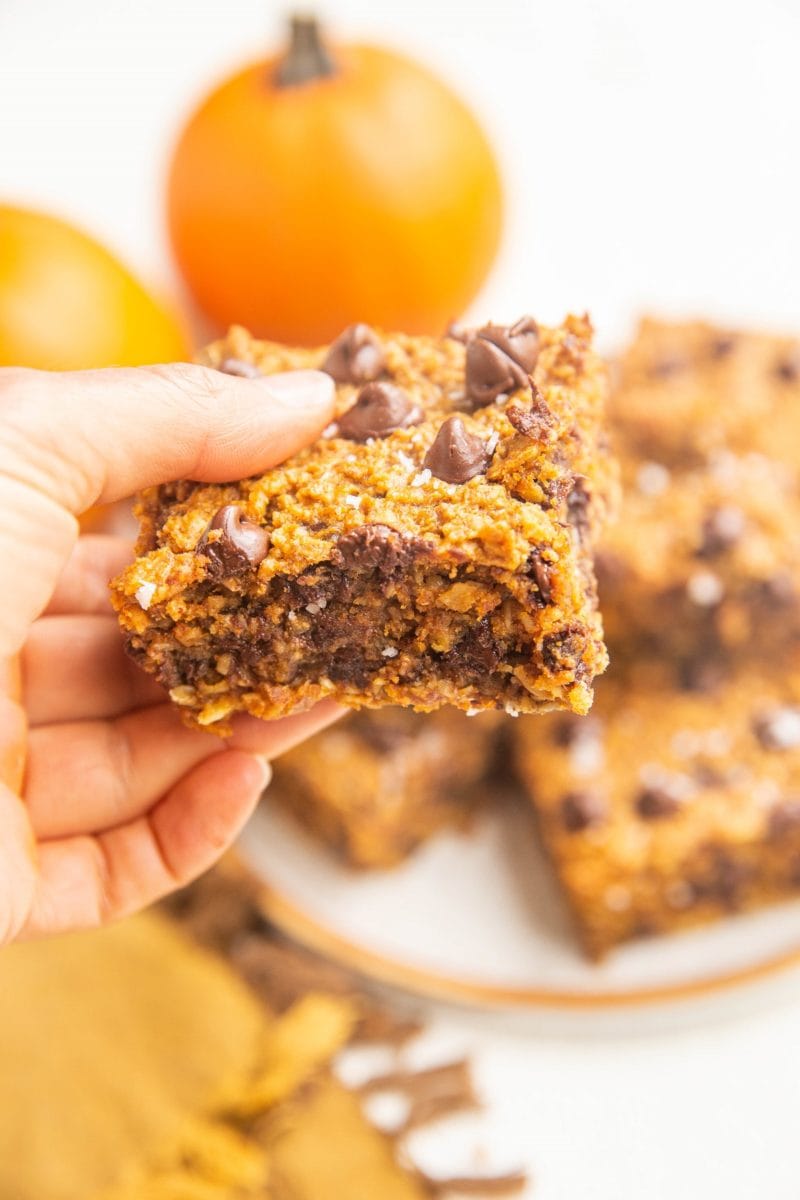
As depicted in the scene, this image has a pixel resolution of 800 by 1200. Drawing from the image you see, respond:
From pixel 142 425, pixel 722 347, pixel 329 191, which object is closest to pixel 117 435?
pixel 142 425

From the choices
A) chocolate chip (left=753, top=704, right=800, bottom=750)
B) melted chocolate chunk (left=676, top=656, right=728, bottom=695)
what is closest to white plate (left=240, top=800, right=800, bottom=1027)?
chocolate chip (left=753, top=704, right=800, bottom=750)

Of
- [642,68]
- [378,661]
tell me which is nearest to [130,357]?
[378,661]

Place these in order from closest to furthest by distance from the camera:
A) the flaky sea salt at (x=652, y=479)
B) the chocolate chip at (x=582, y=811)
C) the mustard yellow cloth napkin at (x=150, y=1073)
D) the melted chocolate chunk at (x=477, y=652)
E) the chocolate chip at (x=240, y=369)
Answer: the melted chocolate chunk at (x=477, y=652)
the chocolate chip at (x=240, y=369)
the mustard yellow cloth napkin at (x=150, y=1073)
the chocolate chip at (x=582, y=811)
the flaky sea salt at (x=652, y=479)

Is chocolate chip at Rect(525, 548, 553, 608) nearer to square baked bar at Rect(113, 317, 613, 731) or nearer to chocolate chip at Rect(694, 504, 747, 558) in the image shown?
square baked bar at Rect(113, 317, 613, 731)

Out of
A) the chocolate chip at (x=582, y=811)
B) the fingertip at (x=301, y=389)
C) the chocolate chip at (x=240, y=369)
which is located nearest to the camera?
the fingertip at (x=301, y=389)

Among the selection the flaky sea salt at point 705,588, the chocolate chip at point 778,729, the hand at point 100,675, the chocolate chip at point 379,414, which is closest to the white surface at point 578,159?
the chocolate chip at point 778,729

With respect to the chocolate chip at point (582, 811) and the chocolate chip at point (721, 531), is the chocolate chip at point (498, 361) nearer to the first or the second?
the chocolate chip at point (721, 531)

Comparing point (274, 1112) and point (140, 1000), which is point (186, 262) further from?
point (274, 1112)
